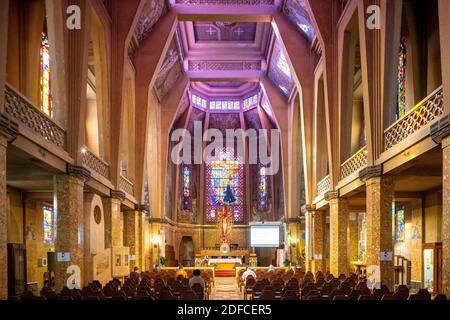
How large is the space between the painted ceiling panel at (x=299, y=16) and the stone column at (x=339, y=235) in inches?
330

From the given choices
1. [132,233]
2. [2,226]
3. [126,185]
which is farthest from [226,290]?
[2,226]

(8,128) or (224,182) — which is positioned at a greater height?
(8,128)

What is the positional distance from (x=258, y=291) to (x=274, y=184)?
27296 mm

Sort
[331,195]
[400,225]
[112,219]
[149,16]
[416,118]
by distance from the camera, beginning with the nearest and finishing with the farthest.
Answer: [416,118], [112,219], [331,195], [400,225], [149,16]

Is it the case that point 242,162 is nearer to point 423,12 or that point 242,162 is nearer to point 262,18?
point 262,18

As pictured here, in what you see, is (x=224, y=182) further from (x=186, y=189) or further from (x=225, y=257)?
(x=225, y=257)

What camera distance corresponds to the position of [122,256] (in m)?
20.9

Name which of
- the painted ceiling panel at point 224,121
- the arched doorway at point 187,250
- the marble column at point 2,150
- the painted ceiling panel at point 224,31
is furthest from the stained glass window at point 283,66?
the marble column at point 2,150

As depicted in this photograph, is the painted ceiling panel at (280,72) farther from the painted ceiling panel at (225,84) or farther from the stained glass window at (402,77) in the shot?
the stained glass window at (402,77)

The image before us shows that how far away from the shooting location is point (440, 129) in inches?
399

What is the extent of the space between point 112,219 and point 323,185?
9.68 m

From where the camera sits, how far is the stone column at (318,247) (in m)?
24.7

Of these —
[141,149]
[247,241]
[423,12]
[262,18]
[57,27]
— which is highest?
[262,18]
